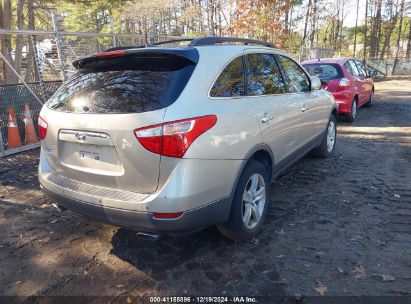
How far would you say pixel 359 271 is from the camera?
292 centimetres

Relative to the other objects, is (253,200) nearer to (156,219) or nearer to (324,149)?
(156,219)

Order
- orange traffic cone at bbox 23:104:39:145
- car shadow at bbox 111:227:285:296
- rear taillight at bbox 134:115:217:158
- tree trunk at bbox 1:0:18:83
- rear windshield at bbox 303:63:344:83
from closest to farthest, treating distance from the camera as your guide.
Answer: rear taillight at bbox 134:115:217:158
car shadow at bbox 111:227:285:296
orange traffic cone at bbox 23:104:39:145
rear windshield at bbox 303:63:344:83
tree trunk at bbox 1:0:18:83

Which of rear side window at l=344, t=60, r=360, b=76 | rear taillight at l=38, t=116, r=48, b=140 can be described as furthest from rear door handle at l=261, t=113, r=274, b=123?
rear side window at l=344, t=60, r=360, b=76

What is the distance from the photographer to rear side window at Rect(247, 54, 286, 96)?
11.7ft

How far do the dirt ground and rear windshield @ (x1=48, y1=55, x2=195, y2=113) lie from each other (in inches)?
54.8

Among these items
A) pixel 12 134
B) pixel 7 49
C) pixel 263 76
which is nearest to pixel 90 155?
pixel 263 76

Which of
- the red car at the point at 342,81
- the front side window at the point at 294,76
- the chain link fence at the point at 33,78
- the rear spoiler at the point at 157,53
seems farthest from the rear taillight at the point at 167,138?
the red car at the point at 342,81

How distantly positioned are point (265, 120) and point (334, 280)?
1583 millimetres

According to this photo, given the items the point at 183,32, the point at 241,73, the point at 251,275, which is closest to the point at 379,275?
the point at 251,275

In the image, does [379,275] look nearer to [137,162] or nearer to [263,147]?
[263,147]

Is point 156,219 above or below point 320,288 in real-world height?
above

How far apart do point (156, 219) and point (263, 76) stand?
81.9 inches

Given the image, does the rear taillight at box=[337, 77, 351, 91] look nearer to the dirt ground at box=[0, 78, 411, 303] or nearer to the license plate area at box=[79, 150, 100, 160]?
the dirt ground at box=[0, 78, 411, 303]

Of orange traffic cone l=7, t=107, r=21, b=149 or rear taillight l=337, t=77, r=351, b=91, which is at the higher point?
rear taillight l=337, t=77, r=351, b=91
